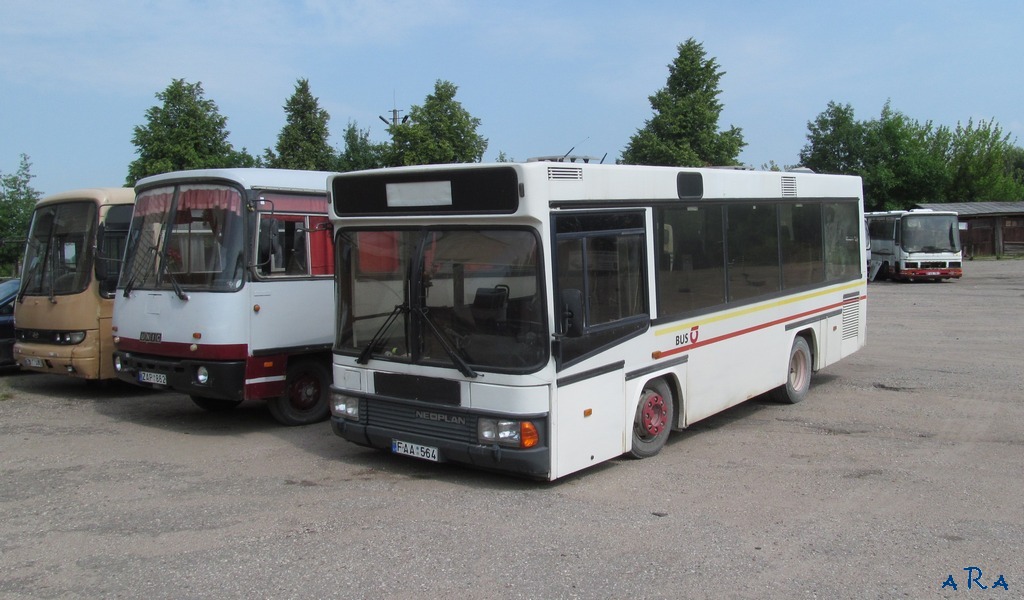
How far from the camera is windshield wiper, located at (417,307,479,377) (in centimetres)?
702

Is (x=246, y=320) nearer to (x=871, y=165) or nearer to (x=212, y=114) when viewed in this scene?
(x=212, y=114)

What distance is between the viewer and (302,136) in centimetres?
2553

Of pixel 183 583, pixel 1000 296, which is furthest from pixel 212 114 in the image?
pixel 1000 296

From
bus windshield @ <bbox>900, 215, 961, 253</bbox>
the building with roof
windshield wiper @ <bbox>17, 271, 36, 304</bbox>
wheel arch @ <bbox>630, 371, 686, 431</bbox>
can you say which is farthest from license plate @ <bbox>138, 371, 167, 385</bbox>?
the building with roof

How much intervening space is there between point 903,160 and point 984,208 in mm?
6299

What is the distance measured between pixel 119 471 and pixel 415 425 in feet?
9.42

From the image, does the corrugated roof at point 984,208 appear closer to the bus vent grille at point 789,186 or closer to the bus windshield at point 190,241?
the bus vent grille at point 789,186

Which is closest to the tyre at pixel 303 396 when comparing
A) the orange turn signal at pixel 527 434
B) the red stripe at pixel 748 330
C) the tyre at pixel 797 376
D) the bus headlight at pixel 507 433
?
the bus headlight at pixel 507 433

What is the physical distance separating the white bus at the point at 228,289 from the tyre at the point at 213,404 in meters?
1.29

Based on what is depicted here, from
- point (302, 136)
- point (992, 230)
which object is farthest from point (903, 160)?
point (302, 136)

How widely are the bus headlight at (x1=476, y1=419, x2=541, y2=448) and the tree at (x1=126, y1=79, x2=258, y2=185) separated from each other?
52.5 feet

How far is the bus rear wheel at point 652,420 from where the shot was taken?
8102 millimetres

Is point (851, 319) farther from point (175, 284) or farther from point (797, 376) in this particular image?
point (175, 284)

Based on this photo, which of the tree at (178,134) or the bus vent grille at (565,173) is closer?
the bus vent grille at (565,173)
